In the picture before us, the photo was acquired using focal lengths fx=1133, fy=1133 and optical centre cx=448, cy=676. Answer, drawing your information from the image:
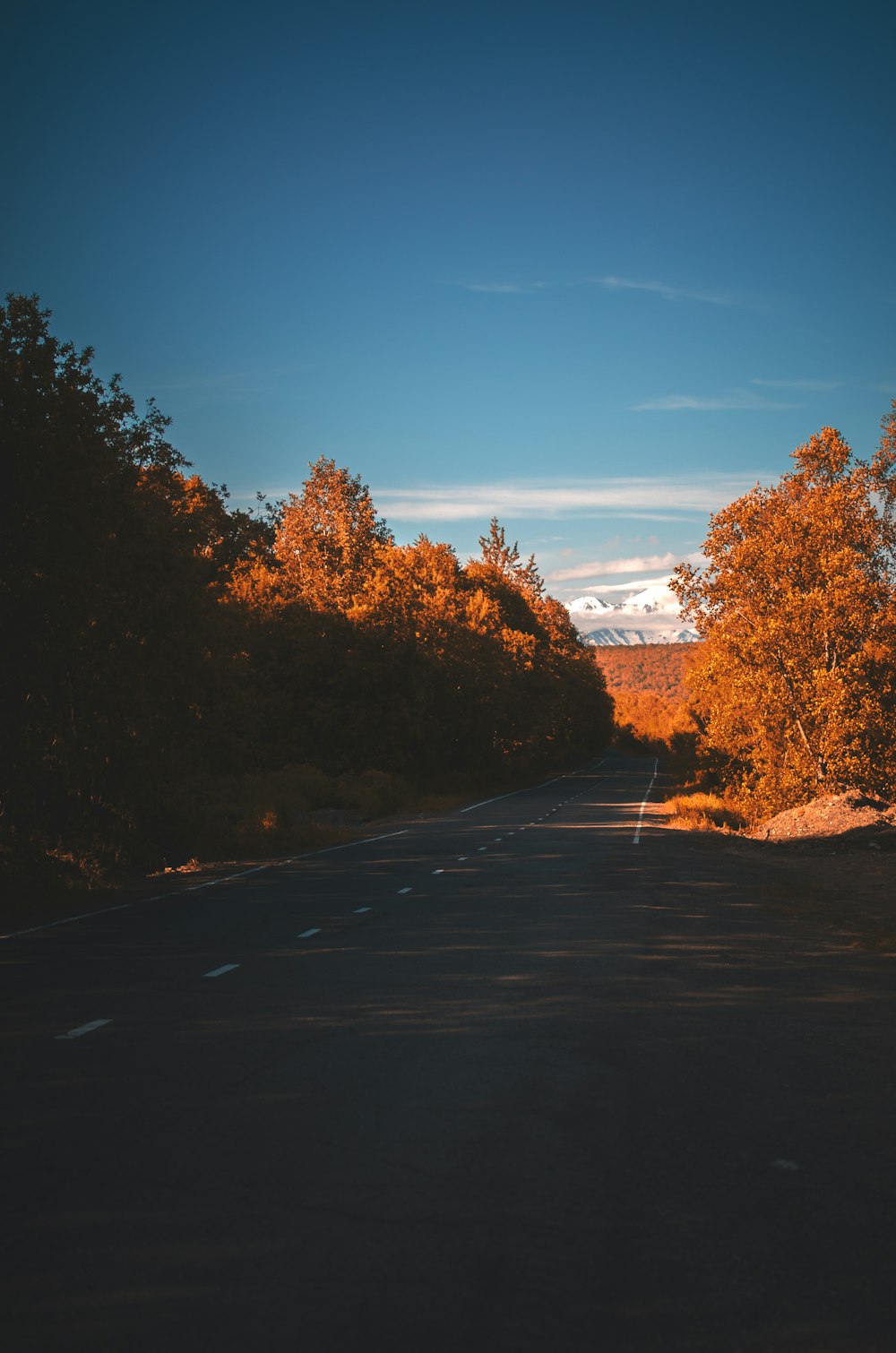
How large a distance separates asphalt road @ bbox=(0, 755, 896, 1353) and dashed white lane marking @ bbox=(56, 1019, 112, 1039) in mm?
34

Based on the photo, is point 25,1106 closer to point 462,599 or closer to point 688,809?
point 688,809

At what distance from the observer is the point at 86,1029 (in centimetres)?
758

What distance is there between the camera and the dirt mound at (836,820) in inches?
968

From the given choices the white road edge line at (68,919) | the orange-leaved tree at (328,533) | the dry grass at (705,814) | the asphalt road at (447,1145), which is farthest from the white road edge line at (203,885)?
the orange-leaved tree at (328,533)

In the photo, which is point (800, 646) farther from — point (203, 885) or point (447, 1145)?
point (447, 1145)

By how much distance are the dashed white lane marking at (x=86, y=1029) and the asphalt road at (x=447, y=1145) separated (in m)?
0.03

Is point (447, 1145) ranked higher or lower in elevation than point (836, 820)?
higher

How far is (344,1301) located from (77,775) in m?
16.7

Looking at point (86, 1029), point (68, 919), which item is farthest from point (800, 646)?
point (86, 1029)

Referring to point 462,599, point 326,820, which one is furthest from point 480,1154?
point 462,599

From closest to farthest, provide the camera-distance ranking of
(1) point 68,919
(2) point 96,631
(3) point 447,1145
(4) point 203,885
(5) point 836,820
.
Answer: (3) point 447,1145
(1) point 68,919
(4) point 203,885
(2) point 96,631
(5) point 836,820

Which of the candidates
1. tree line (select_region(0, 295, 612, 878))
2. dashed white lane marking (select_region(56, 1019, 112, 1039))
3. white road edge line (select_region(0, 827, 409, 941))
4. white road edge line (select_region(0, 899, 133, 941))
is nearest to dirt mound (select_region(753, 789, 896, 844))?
white road edge line (select_region(0, 827, 409, 941))

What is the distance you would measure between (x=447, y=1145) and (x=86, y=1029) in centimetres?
337

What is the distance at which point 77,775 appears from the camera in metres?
19.2
